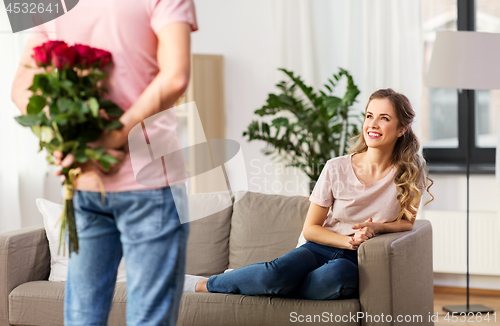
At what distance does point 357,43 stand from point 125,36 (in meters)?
2.79

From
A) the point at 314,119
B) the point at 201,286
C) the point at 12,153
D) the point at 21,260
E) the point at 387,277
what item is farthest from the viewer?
the point at 12,153

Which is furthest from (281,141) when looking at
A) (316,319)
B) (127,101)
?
(127,101)

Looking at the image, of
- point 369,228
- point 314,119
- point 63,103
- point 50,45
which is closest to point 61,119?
point 63,103

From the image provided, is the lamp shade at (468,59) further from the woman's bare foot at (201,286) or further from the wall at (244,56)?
the woman's bare foot at (201,286)

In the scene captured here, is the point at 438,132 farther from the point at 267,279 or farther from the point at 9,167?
the point at 9,167

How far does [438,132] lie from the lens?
365cm

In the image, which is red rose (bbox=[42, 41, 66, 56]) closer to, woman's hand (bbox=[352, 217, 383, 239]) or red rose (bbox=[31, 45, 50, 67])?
red rose (bbox=[31, 45, 50, 67])

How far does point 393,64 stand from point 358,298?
6.10 ft

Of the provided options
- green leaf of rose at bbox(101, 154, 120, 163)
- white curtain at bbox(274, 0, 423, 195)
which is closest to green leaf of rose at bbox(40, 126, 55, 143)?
green leaf of rose at bbox(101, 154, 120, 163)

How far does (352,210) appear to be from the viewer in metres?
2.14

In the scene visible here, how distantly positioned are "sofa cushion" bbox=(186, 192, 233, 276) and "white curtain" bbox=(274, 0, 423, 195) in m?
1.12

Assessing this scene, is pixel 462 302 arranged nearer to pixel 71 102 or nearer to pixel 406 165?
pixel 406 165

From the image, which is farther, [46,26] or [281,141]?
[281,141]

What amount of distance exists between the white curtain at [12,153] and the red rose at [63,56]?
2755 mm
